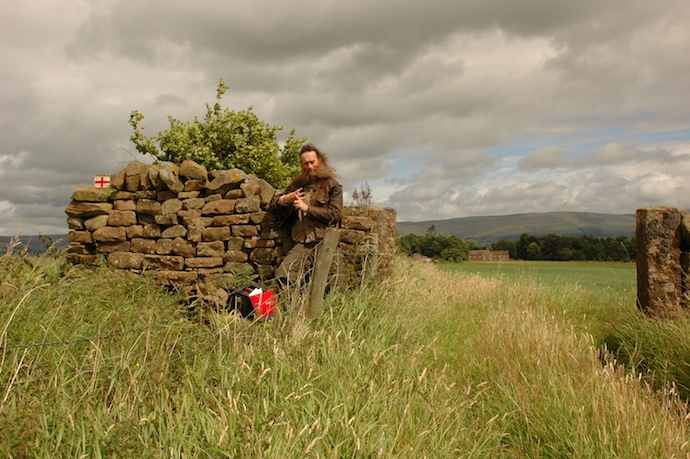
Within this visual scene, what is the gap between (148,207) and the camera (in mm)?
8016

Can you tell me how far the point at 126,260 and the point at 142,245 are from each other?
36 centimetres

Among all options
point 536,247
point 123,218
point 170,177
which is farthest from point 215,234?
point 536,247

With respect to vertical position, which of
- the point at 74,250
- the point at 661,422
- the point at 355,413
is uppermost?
the point at 74,250

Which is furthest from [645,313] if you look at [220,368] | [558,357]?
[220,368]

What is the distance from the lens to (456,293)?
9.70m

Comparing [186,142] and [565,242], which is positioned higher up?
[186,142]

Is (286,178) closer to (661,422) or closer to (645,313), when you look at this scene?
(645,313)

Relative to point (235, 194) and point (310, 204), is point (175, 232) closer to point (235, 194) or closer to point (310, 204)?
point (235, 194)

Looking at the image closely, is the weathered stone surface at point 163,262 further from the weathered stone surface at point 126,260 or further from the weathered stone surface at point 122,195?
the weathered stone surface at point 122,195

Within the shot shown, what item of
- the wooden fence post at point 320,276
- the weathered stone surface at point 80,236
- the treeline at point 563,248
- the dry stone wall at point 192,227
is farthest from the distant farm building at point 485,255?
the wooden fence post at point 320,276

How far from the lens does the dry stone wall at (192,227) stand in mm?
7270

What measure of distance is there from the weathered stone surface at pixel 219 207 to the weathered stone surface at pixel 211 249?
481 millimetres

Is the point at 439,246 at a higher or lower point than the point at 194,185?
lower

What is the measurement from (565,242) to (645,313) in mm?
20019
